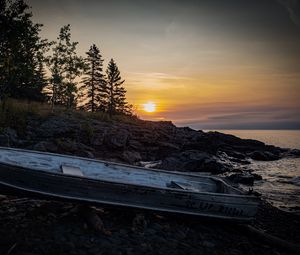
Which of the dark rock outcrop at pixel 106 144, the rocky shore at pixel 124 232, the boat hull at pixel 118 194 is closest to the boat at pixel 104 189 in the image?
the boat hull at pixel 118 194

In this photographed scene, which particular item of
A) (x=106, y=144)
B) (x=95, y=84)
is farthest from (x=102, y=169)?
(x=95, y=84)

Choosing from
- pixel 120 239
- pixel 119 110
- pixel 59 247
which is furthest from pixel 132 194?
pixel 119 110

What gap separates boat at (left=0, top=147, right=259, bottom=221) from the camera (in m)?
7.00

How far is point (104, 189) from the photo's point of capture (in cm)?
724

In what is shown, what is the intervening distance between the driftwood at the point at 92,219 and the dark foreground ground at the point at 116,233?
5 centimetres

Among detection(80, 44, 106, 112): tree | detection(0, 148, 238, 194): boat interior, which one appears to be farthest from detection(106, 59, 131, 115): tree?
detection(0, 148, 238, 194): boat interior

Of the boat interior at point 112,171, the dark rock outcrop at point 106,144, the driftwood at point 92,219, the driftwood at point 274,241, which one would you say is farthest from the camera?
the dark rock outcrop at point 106,144

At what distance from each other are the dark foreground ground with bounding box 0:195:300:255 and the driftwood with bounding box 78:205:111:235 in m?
0.05

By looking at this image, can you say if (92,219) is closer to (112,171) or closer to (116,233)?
(116,233)

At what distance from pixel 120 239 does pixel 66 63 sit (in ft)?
89.6

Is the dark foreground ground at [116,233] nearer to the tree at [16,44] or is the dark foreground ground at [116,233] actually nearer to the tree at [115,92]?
the tree at [16,44]

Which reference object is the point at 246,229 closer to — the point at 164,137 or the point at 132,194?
the point at 132,194

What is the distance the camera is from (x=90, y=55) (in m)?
47.8

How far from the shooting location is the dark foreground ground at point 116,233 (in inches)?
229
